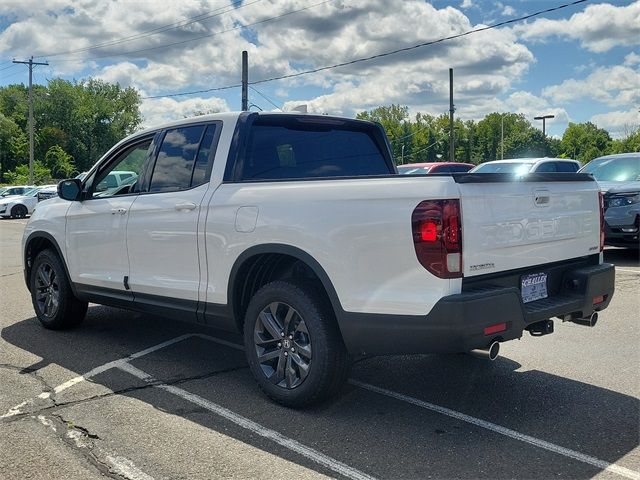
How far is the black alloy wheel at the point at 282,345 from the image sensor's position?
3.94 m

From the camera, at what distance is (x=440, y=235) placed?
3.30 m

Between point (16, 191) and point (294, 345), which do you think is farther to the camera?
point (16, 191)

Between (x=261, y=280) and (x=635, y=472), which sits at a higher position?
(x=261, y=280)

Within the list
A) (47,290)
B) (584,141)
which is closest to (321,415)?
(47,290)

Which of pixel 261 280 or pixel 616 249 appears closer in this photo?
pixel 261 280

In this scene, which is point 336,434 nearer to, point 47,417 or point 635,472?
point 635,472

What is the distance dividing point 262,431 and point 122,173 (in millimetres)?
2919

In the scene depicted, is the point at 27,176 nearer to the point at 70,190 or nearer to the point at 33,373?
the point at 70,190

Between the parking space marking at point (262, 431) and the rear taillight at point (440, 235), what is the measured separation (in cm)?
111

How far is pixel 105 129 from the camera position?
285ft

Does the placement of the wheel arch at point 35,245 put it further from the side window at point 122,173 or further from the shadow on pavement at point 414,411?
the shadow on pavement at point 414,411

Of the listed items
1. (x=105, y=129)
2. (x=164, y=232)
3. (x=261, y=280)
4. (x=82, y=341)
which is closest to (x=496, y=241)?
(x=261, y=280)

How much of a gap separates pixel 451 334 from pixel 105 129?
90450 millimetres

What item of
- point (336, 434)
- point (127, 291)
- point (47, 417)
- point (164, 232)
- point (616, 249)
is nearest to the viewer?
point (336, 434)
